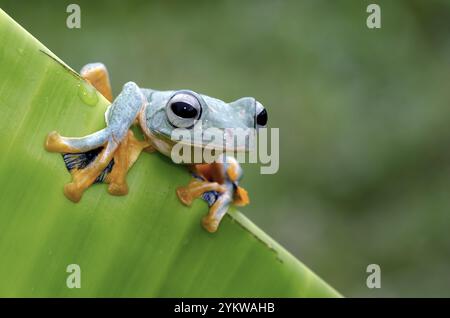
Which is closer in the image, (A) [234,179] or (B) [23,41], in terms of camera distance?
(B) [23,41]

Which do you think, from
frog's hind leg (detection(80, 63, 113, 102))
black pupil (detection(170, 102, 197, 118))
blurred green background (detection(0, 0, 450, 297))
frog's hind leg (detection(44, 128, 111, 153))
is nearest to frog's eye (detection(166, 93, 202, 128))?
black pupil (detection(170, 102, 197, 118))

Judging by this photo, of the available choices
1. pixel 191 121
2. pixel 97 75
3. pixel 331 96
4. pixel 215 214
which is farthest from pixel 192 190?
pixel 331 96

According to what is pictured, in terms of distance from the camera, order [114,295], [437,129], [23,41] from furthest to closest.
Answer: [437,129]
[114,295]
[23,41]

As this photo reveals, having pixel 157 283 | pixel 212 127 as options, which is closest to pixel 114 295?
pixel 157 283

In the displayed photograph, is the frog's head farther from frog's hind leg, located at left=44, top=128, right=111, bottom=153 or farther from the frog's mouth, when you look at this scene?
frog's hind leg, located at left=44, top=128, right=111, bottom=153

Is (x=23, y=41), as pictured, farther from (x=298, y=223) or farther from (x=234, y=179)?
(x=298, y=223)

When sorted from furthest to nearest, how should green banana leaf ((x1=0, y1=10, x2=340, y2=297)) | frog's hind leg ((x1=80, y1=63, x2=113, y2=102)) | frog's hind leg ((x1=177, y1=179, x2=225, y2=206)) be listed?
frog's hind leg ((x1=80, y1=63, x2=113, y2=102)) < frog's hind leg ((x1=177, y1=179, x2=225, y2=206)) < green banana leaf ((x1=0, y1=10, x2=340, y2=297))

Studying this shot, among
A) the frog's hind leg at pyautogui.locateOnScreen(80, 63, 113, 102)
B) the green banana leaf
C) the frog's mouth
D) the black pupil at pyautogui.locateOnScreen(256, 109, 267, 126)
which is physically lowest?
the green banana leaf
